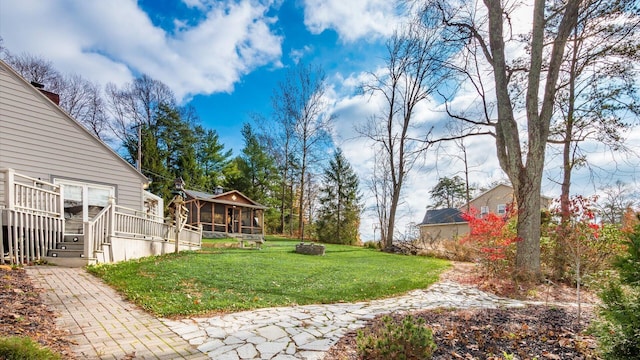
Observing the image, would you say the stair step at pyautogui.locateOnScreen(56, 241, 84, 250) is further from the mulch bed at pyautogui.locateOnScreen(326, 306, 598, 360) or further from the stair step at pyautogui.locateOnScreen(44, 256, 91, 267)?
the mulch bed at pyautogui.locateOnScreen(326, 306, 598, 360)

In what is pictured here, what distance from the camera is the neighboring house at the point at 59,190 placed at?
652 centimetres

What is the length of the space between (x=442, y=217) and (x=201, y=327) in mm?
28163

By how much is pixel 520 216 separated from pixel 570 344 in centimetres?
511

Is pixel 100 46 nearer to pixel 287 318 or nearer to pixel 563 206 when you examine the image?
pixel 287 318

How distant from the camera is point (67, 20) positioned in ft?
25.8

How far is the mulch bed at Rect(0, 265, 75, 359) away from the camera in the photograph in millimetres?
2850

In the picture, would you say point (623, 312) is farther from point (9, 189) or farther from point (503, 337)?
point (9, 189)

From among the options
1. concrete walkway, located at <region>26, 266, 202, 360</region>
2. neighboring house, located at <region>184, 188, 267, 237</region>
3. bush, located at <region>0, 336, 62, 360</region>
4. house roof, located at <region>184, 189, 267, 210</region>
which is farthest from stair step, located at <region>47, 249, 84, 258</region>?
house roof, located at <region>184, 189, 267, 210</region>

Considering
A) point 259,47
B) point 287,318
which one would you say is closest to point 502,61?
point 259,47

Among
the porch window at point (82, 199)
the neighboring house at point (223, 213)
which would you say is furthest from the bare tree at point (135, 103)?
the porch window at point (82, 199)

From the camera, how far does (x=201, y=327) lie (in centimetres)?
353

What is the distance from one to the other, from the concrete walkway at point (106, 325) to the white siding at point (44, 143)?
545cm

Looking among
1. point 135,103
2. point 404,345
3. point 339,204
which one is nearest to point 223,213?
point 339,204

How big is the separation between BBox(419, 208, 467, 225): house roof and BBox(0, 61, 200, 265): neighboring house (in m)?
23.0
